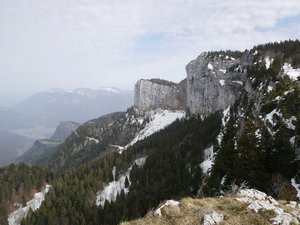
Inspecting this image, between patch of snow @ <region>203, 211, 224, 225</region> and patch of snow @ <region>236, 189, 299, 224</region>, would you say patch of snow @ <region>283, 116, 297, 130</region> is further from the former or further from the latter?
patch of snow @ <region>203, 211, 224, 225</region>

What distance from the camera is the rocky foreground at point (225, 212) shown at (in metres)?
23.3

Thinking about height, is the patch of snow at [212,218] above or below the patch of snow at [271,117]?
above

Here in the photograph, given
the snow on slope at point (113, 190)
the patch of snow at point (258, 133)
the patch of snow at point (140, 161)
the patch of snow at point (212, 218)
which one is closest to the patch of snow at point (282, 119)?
the patch of snow at point (258, 133)

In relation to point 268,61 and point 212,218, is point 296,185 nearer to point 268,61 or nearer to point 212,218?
point 212,218

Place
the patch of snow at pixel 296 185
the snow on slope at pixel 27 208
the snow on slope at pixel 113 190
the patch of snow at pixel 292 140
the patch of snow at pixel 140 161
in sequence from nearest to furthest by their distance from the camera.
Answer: the patch of snow at pixel 296 185 < the patch of snow at pixel 292 140 < the snow on slope at pixel 27 208 < the snow on slope at pixel 113 190 < the patch of snow at pixel 140 161

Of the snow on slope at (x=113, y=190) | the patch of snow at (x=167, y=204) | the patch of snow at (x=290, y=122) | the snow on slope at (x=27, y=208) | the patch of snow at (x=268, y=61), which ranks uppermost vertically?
the patch of snow at (x=268, y=61)

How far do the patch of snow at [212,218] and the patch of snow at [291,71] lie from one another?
78.1m

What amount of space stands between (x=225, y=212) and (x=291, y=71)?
85510 millimetres

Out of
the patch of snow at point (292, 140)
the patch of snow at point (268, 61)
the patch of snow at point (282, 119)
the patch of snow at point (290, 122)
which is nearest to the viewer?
the patch of snow at point (292, 140)

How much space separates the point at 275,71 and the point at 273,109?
2996 cm

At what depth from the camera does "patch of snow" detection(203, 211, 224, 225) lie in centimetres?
2333

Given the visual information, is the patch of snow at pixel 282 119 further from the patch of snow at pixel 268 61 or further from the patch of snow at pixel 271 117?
the patch of snow at pixel 268 61

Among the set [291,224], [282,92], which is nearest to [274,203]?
[291,224]

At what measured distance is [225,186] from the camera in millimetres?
61375
